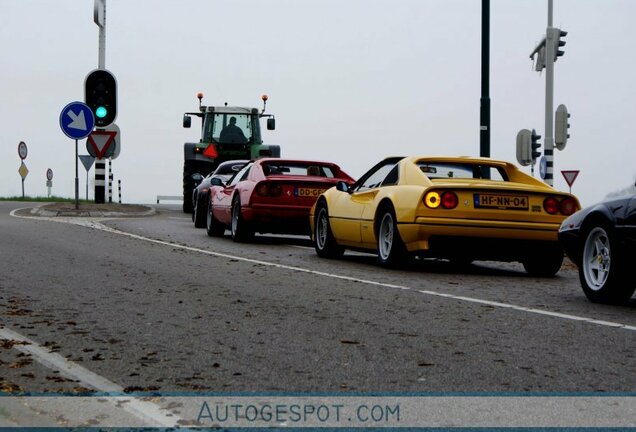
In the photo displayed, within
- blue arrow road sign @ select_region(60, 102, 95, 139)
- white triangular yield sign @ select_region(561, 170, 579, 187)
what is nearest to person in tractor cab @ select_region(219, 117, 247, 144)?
blue arrow road sign @ select_region(60, 102, 95, 139)

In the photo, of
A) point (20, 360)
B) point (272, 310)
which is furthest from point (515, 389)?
point (272, 310)

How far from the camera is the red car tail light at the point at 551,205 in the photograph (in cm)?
1184

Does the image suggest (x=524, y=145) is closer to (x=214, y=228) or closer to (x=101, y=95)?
(x=101, y=95)

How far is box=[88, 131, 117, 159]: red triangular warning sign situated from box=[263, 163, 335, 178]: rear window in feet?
41.8

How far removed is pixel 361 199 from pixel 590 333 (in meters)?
6.45

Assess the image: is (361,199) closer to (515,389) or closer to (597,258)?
(597,258)

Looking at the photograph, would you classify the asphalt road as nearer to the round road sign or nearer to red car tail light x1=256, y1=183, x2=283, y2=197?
red car tail light x1=256, y1=183, x2=283, y2=197

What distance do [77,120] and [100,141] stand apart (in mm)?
2892

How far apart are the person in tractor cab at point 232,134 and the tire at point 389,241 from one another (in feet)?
62.5

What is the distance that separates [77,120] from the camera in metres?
26.7

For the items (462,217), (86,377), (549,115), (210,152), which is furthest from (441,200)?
(549,115)

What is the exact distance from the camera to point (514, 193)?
1177 centimetres

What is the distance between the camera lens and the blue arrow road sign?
87.0ft

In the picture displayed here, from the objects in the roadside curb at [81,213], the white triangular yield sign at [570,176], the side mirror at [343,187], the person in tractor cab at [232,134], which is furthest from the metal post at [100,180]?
the side mirror at [343,187]
